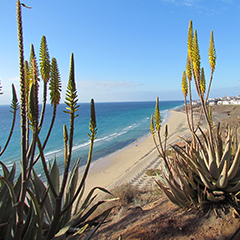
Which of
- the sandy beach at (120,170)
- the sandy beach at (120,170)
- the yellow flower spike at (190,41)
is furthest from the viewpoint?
the sandy beach at (120,170)

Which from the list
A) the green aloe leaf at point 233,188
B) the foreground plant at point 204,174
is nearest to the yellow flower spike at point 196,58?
the foreground plant at point 204,174

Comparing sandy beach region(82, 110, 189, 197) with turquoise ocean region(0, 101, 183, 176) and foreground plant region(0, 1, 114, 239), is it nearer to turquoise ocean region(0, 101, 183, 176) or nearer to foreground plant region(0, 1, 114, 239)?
turquoise ocean region(0, 101, 183, 176)

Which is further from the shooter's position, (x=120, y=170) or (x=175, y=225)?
(x=120, y=170)

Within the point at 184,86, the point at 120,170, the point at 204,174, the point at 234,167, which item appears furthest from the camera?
the point at 120,170

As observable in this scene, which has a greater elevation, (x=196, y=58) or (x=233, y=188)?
(x=196, y=58)

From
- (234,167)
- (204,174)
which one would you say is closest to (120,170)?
(204,174)

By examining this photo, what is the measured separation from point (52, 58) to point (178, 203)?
3.10m

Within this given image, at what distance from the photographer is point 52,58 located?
5.21 ft

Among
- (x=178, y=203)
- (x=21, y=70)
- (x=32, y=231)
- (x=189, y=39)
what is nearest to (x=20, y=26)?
(x=21, y=70)

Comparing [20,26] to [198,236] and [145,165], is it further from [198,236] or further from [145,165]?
[145,165]

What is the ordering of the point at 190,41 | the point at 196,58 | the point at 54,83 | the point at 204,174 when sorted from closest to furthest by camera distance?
the point at 54,83 → the point at 196,58 → the point at 190,41 → the point at 204,174

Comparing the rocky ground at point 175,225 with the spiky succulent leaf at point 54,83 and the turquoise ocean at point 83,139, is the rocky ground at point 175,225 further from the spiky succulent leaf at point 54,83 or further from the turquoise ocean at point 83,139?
the spiky succulent leaf at point 54,83

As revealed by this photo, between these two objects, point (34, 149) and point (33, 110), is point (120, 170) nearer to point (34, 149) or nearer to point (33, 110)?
point (34, 149)

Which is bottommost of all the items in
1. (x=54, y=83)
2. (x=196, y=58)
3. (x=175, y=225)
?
(x=175, y=225)
